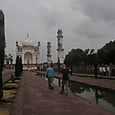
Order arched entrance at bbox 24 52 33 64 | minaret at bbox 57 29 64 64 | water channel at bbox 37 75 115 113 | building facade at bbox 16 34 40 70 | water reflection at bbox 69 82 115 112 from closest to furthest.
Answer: water reflection at bbox 69 82 115 112 < water channel at bbox 37 75 115 113 < minaret at bbox 57 29 64 64 < building facade at bbox 16 34 40 70 < arched entrance at bbox 24 52 33 64

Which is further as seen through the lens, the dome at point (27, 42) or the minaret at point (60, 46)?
the dome at point (27, 42)

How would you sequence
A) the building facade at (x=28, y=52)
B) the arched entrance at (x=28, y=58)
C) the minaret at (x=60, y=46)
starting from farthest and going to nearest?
the arched entrance at (x=28, y=58), the building facade at (x=28, y=52), the minaret at (x=60, y=46)

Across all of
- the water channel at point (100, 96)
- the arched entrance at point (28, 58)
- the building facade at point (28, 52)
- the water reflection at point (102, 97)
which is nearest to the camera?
the water reflection at point (102, 97)

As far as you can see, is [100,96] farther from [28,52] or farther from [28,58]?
[28,58]

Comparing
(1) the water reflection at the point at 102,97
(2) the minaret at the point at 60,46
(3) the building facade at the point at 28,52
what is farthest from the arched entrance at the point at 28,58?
(1) the water reflection at the point at 102,97

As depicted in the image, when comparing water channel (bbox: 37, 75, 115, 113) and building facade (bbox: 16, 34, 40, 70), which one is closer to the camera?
water channel (bbox: 37, 75, 115, 113)

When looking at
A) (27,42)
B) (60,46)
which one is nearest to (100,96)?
(60,46)

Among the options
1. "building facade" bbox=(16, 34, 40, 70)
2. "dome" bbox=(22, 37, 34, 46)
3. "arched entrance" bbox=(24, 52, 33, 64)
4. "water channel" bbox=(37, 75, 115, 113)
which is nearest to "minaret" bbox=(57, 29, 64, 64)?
"building facade" bbox=(16, 34, 40, 70)

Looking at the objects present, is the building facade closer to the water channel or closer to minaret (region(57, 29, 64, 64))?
minaret (region(57, 29, 64, 64))

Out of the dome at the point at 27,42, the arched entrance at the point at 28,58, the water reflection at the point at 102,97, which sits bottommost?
the water reflection at the point at 102,97

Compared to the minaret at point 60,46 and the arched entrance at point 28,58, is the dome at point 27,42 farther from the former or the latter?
the minaret at point 60,46

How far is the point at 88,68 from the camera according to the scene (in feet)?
75.2

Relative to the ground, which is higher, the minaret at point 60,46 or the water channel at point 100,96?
the minaret at point 60,46

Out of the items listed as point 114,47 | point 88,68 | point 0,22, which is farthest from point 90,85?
point 114,47
